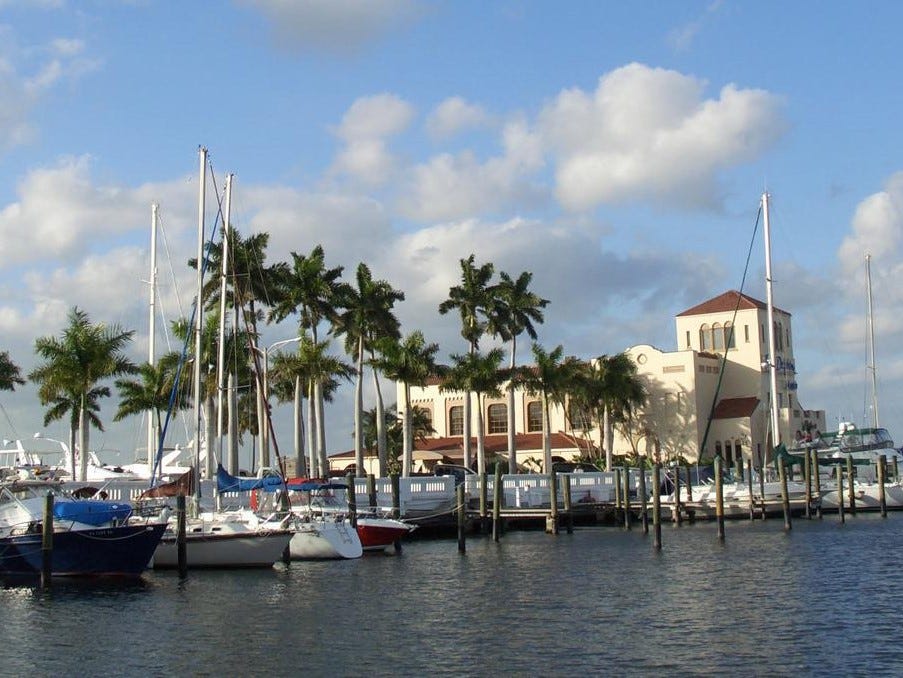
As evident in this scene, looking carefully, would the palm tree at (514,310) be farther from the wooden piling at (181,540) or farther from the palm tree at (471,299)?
the wooden piling at (181,540)

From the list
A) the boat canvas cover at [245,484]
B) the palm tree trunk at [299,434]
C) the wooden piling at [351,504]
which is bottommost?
the wooden piling at [351,504]

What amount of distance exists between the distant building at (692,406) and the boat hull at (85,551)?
2286 inches

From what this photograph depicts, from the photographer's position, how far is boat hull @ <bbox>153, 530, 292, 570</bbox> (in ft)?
149

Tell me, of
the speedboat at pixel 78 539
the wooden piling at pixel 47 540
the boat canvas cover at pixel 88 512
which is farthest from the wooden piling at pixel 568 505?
the wooden piling at pixel 47 540

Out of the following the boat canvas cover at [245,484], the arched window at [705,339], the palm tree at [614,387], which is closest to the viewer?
the boat canvas cover at [245,484]

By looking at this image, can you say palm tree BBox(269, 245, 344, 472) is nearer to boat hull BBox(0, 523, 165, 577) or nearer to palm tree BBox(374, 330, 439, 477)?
palm tree BBox(374, 330, 439, 477)

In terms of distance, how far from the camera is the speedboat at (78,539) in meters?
42.5

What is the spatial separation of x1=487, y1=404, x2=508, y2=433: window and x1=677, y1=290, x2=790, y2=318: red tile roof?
18.6 m

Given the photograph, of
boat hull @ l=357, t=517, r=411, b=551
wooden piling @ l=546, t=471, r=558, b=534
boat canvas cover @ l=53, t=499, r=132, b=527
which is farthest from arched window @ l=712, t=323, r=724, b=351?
boat canvas cover @ l=53, t=499, r=132, b=527

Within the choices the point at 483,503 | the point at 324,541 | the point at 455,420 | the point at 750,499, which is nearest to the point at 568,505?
the point at 483,503

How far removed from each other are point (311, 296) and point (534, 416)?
1405 inches

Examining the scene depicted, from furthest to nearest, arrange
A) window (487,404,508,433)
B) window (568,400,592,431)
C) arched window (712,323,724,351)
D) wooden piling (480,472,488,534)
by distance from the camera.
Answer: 1. window (487,404,508,433)
2. arched window (712,323,724,351)
3. window (568,400,592,431)
4. wooden piling (480,472,488,534)

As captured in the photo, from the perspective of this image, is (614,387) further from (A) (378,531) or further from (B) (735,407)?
(A) (378,531)

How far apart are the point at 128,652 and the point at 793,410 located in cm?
8364
